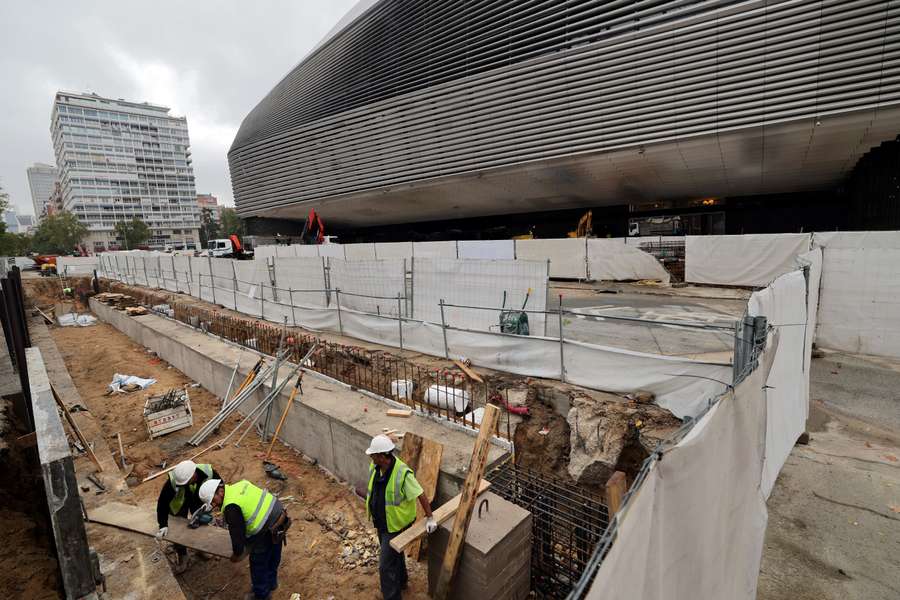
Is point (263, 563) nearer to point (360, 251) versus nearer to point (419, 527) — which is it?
point (419, 527)

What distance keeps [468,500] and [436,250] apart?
1639 centimetres

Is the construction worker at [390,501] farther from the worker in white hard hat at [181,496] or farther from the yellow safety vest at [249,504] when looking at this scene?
the worker in white hard hat at [181,496]

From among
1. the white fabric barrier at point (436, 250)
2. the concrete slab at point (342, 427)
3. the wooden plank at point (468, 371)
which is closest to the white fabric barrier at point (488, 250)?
the white fabric barrier at point (436, 250)

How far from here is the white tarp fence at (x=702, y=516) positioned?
187 cm

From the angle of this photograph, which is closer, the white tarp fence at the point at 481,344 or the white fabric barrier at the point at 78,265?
the white tarp fence at the point at 481,344

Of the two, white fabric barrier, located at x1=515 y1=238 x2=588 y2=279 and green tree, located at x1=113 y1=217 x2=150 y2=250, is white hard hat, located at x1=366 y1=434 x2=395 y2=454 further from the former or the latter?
green tree, located at x1=113 y1=217 x2=150 y2=250

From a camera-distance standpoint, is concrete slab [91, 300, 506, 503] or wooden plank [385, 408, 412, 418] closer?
concrete slab [91, 300, 506, 503]

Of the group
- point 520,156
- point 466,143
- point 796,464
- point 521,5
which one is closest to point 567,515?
point 796,464

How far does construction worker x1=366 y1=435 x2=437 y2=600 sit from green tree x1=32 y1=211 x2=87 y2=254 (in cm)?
9496

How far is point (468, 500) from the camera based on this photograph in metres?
3.38

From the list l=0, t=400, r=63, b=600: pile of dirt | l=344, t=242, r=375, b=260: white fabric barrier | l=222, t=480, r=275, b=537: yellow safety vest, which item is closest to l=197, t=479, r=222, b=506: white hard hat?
l=222, t=480, r=275, b=537: yellow safety vest

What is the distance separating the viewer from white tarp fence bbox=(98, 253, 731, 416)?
19.9ft

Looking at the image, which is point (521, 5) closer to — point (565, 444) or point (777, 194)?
point (777, 194)

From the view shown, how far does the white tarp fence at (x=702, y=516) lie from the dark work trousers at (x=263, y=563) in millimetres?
3666
